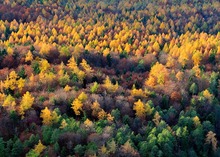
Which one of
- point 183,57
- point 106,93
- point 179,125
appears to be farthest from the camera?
point 183,57

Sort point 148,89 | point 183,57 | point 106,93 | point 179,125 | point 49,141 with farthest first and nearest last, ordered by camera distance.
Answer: point 183,57 → point 148,89 → point 106,93 → point 179,125 → point 49,141

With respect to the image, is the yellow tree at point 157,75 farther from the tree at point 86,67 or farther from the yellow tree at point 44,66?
the yellow tree at point 44,66

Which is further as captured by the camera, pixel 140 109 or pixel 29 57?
pixel 29 57

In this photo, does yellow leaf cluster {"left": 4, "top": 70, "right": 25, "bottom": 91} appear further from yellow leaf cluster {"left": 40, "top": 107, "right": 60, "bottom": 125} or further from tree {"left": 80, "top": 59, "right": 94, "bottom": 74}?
tree {"left": 80, "top": 59, "right": 94, "bottom": 74}

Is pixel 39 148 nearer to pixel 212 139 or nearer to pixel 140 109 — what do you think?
pixel 140 109

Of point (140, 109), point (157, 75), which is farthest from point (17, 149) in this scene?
point (157, 75)

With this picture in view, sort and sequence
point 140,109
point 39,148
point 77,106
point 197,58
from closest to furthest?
point 39,148 < point 77,106 < point 140,109 < point 197,58

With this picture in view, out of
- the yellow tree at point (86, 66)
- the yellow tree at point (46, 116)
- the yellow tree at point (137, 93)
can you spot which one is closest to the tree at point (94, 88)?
the yellow tree at point (137, 93)

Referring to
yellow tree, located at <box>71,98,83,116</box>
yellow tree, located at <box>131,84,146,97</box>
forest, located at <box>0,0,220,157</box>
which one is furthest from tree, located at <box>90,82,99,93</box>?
yellow tree, located at <box>71,98,83,116</box>

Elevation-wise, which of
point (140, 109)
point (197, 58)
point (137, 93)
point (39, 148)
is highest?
point (197, 58)

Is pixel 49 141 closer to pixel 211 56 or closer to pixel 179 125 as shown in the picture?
pixel 179 125

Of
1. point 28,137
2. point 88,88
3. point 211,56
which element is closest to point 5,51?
point 88,88
